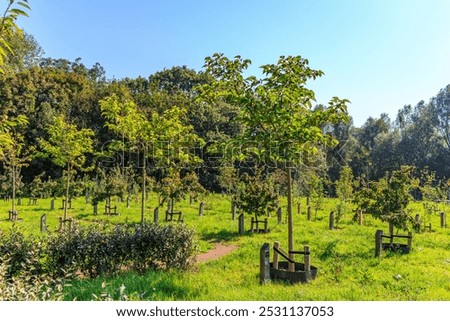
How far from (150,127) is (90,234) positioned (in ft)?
22.8

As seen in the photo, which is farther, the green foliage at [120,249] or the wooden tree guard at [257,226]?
the wooden tree guard at [257,226]

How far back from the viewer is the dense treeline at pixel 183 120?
36.7m

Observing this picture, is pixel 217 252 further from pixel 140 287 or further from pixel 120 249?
pixel 140 287

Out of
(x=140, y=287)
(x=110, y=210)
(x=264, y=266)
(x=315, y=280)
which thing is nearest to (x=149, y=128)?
(x=264, y=266)

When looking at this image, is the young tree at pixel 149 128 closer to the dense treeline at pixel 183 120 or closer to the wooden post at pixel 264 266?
the wooden post at pixel 264 266

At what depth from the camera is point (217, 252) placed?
452 inches

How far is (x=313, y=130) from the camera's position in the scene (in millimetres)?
7613

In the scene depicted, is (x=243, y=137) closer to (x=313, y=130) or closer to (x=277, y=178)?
(x=313, y=130)

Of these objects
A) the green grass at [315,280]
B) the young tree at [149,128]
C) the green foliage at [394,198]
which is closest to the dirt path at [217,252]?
the green grass at [315,280]

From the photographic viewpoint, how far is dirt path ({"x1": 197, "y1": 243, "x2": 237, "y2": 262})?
34.9 feet

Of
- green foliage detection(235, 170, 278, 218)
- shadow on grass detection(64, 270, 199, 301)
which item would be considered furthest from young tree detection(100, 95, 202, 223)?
shadow on grass detection(64, 270, 199, 301)

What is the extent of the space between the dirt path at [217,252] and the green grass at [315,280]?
29 centimetres
